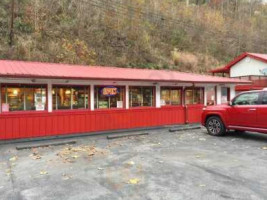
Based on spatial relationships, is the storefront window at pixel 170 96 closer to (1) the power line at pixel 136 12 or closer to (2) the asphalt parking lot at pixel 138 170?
(2) the asphalt parking lot at pixel 138 170

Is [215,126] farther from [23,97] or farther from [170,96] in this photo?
[23,97]

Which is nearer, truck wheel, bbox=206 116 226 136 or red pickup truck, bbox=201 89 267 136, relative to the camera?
red pickup truck, bbox=201 89 267 136

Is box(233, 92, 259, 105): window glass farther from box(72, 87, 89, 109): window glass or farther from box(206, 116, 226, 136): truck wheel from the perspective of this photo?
box(72, 87, 89, 109): window glass

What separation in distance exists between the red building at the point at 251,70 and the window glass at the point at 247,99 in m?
12.0

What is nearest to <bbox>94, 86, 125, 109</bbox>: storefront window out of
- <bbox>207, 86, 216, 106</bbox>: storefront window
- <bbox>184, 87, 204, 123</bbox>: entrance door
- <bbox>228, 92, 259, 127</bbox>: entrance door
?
<bbox>184, 87, 204, 123</bbox>: entrance door

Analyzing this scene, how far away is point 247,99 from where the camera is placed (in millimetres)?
9219

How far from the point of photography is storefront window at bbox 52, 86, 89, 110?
1030 centimetres

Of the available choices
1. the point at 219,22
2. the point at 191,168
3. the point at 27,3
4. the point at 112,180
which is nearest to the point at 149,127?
the point at 191,168

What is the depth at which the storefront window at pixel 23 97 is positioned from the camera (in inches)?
366

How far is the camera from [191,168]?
19.4 feet

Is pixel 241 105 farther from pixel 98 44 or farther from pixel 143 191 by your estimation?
pixel 98 44

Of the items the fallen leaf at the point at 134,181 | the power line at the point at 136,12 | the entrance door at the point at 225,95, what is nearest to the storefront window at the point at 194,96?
the entrance door at the point at 225,95

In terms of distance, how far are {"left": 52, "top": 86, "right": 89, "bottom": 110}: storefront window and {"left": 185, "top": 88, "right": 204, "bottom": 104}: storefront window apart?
19.1ft

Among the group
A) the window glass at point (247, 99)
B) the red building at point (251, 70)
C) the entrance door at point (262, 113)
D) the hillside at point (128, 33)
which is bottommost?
the entrance door at point (262, 113)
